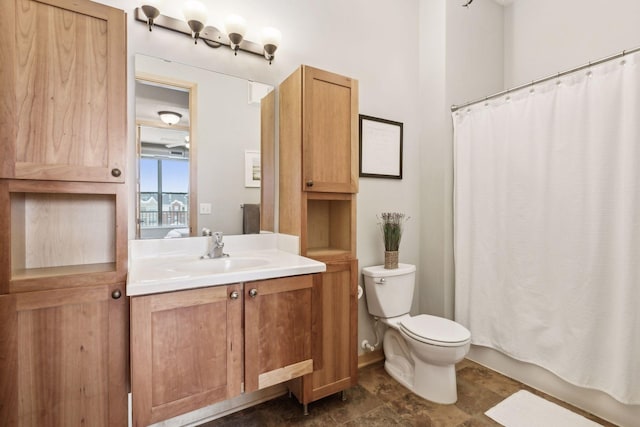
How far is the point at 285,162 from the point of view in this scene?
73.8 inches

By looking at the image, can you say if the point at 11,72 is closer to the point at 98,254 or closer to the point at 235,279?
the point at 98,254

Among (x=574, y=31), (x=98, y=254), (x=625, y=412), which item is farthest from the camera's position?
(x=574, y=31)

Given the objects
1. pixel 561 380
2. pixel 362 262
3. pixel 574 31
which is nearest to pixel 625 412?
pixel 561 380

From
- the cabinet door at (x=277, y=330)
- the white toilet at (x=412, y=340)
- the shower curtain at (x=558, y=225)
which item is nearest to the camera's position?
the cabinet door at (x=277, y=330)

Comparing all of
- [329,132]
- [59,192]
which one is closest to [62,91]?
[59,192]

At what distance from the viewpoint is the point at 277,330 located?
4.66ft

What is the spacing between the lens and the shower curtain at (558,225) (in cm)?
156

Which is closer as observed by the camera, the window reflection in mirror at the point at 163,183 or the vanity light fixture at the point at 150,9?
the vanity light fixture at the point at 150,9

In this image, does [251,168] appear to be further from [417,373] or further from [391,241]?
[417,373]

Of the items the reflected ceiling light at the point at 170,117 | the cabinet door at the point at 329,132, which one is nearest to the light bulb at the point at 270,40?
the cabinet door at the point at 329,132

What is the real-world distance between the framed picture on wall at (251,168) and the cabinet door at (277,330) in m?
0.73

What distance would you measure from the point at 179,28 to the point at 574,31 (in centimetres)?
267

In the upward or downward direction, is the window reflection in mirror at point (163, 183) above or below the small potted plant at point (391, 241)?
above

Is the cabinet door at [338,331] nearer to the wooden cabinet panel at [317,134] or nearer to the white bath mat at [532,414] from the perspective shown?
the wooden cabinet panel at [317,134]
